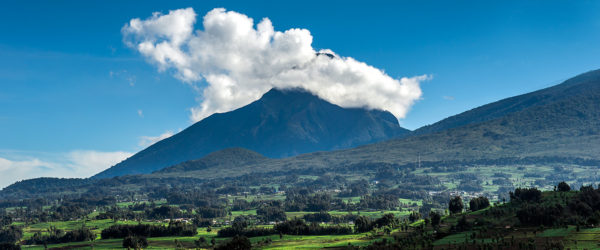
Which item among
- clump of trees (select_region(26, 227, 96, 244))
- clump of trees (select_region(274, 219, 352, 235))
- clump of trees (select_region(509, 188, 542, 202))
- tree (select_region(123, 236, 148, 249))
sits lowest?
clump of trees (select_region(274, 219, 352, 235))

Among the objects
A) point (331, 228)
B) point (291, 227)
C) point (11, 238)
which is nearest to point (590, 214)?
point (331, 228)

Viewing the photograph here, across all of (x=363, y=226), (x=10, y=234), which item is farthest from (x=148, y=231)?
(x=363, y=226)

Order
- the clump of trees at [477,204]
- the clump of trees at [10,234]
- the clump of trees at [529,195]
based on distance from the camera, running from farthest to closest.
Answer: the clump of trees at [10,234]
the clump of trees at [477,204]
the clump of trees at [529,195]

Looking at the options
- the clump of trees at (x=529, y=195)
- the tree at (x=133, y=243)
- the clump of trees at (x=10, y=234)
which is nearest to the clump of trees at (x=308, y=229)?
the tree at (x=133, y=243)

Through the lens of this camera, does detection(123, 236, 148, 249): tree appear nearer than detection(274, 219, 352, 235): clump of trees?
Yes

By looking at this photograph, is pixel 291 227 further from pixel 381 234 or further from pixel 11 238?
pixel 11 238

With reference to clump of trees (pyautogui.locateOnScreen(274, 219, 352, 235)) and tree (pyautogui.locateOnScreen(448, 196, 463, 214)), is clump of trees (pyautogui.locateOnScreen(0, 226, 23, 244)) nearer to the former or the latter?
clump of trees (pyautogui.locateOnScreen(274, 219, 352, 235))

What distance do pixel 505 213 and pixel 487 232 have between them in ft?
43.1

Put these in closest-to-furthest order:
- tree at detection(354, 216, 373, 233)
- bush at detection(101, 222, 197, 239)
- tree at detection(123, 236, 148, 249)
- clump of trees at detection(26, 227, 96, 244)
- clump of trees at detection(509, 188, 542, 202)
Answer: clump of trees at detection(509, 188, 542, 202), tree at detection(123, 236, 148, 249), tree at detection(354, 216, 373, 233), clump of trees at detection(26, 227, 96, 244), bush at detection(101, 222, 197, 239)

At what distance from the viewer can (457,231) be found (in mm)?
77125

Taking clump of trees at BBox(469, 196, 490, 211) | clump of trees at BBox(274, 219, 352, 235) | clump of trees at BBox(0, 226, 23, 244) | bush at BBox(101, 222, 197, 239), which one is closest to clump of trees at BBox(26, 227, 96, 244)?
bush at BBox(101, 222, 197, 239)

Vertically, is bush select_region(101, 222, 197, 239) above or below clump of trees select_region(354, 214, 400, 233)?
above

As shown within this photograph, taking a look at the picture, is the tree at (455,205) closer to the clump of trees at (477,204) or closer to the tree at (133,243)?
the clump of trees at (477,204)

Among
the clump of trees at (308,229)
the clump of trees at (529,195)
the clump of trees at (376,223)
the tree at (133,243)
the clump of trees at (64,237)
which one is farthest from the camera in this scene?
the clump of trees at (64,237)
